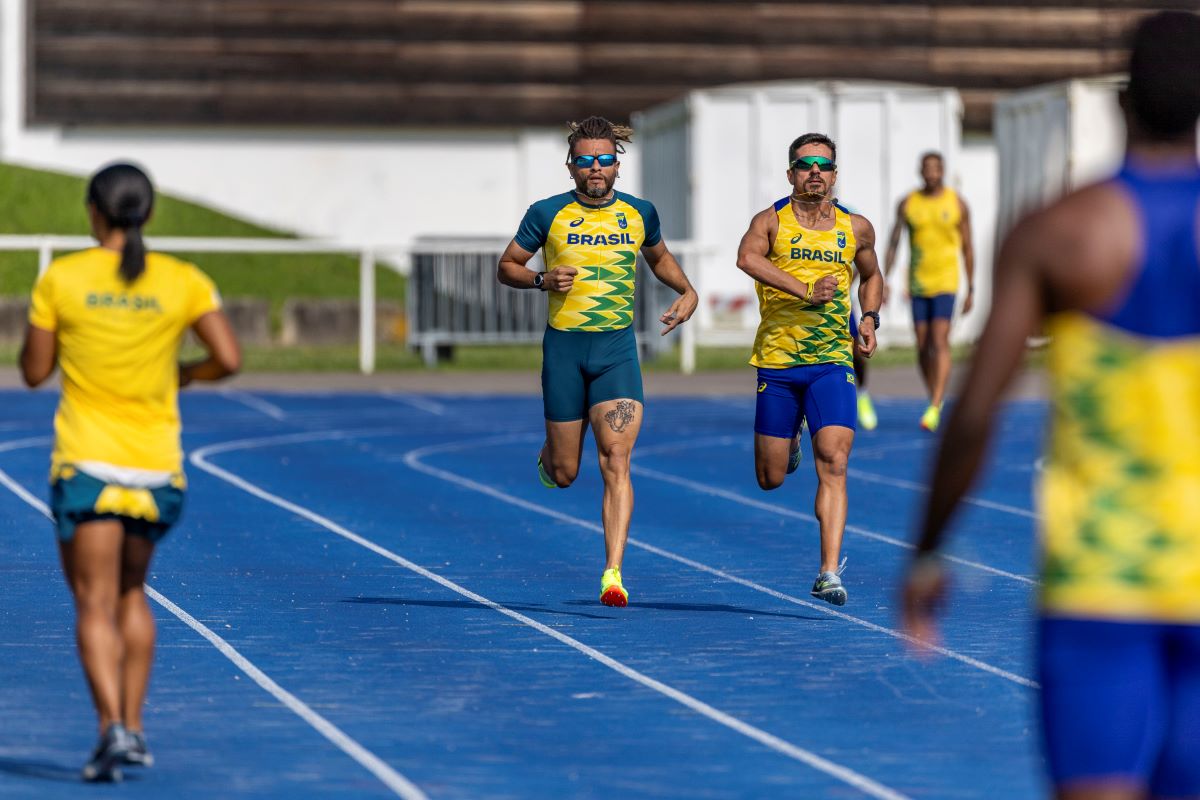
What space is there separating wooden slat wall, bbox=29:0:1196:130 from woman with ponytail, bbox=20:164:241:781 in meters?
32.6

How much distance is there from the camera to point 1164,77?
455 cm

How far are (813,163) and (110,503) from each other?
498 centimetres

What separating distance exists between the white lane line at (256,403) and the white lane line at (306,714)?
37.0 ft

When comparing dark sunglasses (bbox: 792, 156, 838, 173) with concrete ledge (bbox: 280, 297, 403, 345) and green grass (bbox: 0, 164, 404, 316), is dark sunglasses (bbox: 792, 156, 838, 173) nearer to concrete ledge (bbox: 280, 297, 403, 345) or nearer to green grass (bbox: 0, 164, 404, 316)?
concrete ledge (bbox: 280, 297, 403, 345)

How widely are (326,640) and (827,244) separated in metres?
2.92

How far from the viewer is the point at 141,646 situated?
7.32 metres

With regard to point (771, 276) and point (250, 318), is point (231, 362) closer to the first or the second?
point (771, 276)

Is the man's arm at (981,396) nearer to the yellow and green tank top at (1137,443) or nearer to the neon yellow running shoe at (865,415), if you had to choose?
the yellow and green tank top at (1137,443)

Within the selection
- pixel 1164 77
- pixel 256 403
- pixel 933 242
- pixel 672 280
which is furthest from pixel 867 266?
pixel 256 403

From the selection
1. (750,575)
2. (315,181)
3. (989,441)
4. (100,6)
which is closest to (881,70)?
(315,181)

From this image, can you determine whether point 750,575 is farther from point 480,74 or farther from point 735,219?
point 480,74

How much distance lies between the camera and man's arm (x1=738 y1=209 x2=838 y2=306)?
11.2m

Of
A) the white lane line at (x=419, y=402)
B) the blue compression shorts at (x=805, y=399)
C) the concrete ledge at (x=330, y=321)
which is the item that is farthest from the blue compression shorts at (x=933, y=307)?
the concrete ledge at (x=330, y=321)

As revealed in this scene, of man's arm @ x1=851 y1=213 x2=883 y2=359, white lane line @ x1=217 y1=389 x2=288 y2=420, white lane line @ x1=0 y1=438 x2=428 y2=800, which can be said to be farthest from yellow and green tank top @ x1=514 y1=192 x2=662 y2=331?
white lane line @ x1=217 y1=389 x2=288 y2=420
